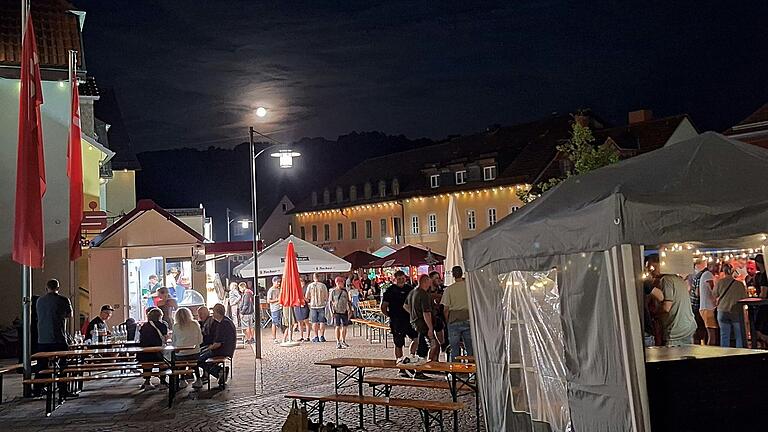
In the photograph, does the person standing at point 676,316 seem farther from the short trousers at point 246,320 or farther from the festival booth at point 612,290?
the short trousers at point 246,320

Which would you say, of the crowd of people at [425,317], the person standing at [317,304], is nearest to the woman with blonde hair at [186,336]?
the crowd of people at [425,317]

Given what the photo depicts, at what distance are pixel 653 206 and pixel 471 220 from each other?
1976 inches

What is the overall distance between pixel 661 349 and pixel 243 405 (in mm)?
6625

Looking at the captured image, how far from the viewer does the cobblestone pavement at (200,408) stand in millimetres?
11992

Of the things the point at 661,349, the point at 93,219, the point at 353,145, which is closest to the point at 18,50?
the point at 93,219

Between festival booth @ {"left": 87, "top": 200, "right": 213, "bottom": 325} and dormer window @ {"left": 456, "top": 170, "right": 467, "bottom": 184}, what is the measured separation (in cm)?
3569

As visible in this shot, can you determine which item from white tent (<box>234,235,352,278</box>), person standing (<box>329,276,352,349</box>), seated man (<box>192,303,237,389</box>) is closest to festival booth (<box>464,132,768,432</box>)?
seated man (<box>192,303,237,389</box>)

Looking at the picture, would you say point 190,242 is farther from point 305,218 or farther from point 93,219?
point 305,218

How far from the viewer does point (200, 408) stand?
1357 cm

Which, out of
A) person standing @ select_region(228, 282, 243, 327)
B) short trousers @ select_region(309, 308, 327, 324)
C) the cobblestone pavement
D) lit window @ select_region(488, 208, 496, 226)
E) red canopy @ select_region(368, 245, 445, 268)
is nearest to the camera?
the cobblestone pavement

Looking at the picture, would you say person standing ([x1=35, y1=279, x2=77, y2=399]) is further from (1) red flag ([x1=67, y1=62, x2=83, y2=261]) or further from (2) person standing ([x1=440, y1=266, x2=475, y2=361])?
(2) person standing ([x1=440, y1=266, x2=475, y2=361])

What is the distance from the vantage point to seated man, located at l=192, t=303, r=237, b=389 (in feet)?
49.8

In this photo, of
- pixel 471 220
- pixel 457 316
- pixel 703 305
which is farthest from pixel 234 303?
pixel 471 220

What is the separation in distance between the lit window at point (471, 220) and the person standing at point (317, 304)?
108 feet
